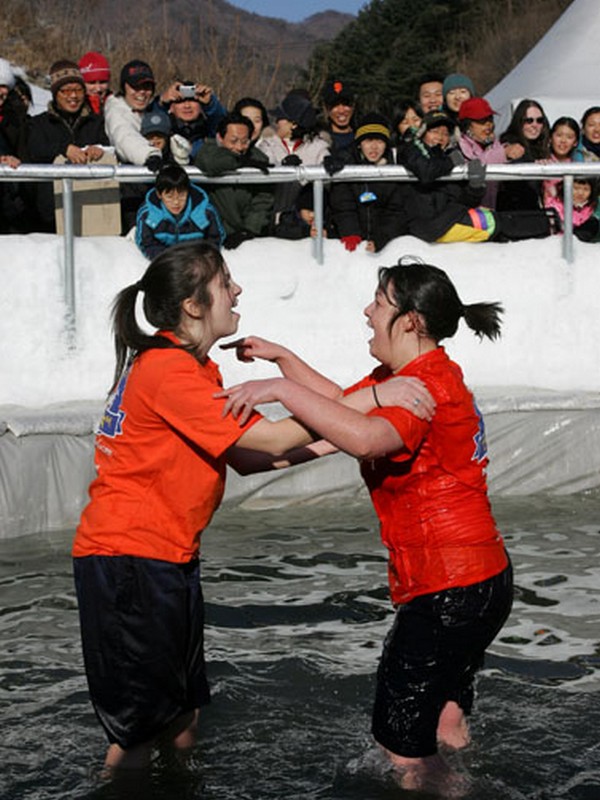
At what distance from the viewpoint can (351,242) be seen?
356 inches

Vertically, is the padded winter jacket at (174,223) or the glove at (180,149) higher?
the glove at (180,149)

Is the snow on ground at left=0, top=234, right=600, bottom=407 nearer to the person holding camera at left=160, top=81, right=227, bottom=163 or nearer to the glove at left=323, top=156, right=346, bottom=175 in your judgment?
the glove at left=323, top=156, right=346, bottom=175

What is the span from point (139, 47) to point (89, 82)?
1263cm

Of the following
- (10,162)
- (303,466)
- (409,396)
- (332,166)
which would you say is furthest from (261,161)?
(409,396)

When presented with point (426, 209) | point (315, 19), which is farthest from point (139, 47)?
point (315, 19)

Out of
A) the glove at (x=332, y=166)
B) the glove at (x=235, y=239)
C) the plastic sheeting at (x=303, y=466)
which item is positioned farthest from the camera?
the glove at (x=235, y=239)

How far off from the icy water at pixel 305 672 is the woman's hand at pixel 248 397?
1.28m

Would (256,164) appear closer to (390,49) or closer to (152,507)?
(152,507)

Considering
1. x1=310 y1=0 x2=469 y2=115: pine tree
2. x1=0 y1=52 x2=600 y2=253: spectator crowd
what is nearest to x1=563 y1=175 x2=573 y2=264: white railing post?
x1=0 y1=52 x2=600 y2=253: spectator crowd

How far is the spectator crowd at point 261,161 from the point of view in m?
8.71

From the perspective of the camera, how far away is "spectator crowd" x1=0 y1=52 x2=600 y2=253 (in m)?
8.71

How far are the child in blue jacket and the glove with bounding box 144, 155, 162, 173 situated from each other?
65 mm

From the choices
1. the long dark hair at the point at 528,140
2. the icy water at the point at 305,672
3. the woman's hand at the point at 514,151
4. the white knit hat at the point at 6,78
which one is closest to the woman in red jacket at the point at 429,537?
the icy water at the point at 305,672

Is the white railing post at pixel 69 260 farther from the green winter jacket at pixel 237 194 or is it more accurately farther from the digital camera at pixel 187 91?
the digital camera at pixel 187 91
